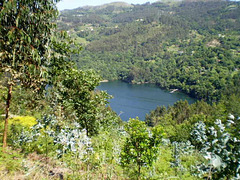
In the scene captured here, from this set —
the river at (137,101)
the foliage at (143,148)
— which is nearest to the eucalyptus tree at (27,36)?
the foliage at (143,148)

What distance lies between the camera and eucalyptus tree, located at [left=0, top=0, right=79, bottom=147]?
440 centimetres

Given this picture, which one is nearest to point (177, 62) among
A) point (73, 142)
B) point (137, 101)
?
point (137, 101)

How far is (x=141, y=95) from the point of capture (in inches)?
4023

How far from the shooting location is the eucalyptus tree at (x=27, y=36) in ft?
14.4

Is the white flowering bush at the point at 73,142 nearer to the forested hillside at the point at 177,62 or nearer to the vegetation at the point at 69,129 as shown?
the vegetation at the point at 69,129

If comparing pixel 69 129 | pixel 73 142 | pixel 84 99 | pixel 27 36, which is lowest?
pixel 84 99

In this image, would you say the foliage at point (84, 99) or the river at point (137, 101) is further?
the river at point (137, 101)

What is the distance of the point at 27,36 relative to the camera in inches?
174

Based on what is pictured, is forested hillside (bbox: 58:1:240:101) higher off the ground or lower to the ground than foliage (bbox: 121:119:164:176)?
lower

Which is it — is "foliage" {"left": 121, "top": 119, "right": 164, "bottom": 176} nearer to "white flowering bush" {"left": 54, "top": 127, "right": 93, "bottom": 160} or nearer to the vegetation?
the vegetation

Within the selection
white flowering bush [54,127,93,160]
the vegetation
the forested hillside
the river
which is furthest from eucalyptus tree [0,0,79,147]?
the forested hillside

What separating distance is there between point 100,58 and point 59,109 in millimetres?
172235

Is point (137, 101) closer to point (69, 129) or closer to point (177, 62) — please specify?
point (177, 62)

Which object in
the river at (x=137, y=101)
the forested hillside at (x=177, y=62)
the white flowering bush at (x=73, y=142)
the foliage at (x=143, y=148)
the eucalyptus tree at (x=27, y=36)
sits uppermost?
the eucalyptus tree at (x=27, y=36)
